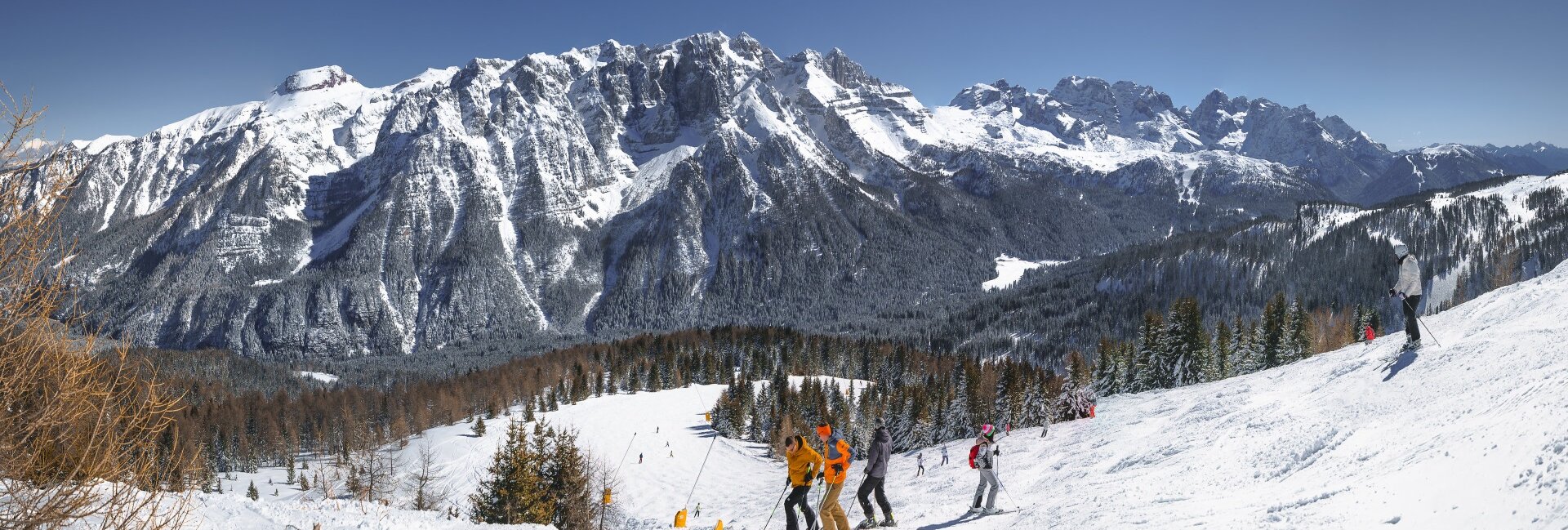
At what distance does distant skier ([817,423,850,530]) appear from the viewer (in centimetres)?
1453

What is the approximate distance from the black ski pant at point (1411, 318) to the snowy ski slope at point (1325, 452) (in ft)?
1.54

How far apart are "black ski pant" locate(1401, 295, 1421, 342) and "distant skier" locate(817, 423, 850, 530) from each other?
16.1 metres

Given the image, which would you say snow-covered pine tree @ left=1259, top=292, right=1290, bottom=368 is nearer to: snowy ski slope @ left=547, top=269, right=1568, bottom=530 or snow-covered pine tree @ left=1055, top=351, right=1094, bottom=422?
snow-covered pine tree @ left=1055, top=351, right=1094, bottom=422

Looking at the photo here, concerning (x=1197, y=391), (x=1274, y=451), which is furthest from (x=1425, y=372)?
(x=1197, y=391)

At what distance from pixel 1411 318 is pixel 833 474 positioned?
16.9 m

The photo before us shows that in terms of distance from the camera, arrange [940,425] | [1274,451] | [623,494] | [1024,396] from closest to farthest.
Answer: [1274,451], [623,494], [1024,396], [940,425]

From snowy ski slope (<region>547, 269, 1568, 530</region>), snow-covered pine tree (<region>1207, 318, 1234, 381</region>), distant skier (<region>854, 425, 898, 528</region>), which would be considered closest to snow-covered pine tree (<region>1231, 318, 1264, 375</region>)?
snow-covered pine tree (<region>1207, 318, 1234, 381</region>)

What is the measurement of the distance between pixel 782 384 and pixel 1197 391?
67.1 metres

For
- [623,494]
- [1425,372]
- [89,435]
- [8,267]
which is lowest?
[623,494]

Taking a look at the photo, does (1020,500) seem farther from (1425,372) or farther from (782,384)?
(782,384)

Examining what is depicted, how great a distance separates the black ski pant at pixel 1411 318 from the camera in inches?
747

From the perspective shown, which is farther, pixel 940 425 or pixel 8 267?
pixel 940 425

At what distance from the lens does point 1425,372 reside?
53.6 ft

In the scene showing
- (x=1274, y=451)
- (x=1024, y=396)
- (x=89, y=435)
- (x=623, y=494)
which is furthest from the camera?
(x=1024, y=396)
